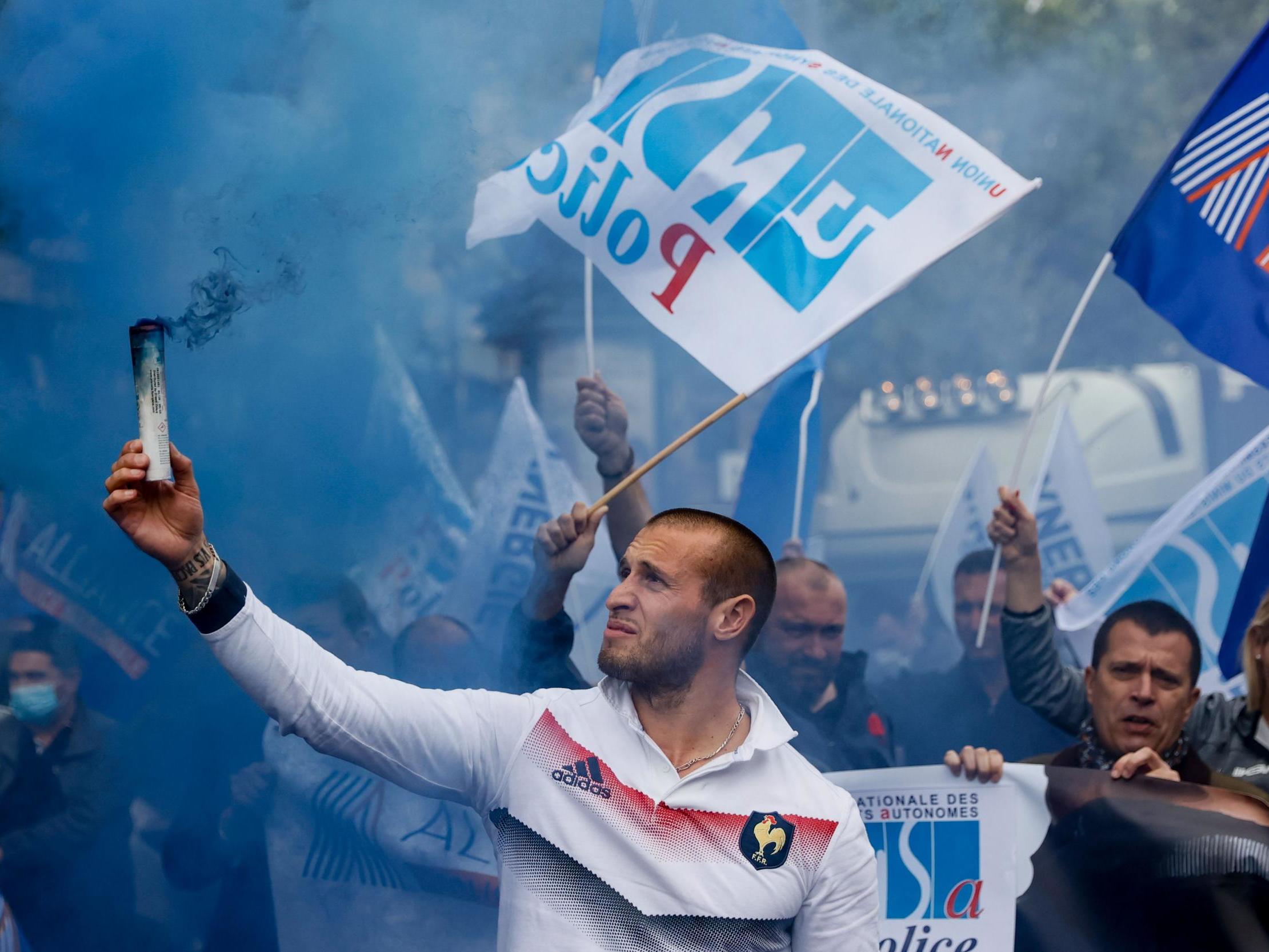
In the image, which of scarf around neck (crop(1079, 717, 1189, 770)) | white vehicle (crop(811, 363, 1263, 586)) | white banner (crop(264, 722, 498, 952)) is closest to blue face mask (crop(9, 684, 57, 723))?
white banner (crop(264, 722, 498, 952))

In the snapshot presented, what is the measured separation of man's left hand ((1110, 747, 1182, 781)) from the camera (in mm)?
3105

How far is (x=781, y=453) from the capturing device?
4.33 metres

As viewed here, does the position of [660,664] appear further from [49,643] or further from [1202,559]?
[1202,559]

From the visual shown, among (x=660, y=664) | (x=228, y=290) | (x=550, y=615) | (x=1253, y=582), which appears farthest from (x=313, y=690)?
(x=1253, y=582)

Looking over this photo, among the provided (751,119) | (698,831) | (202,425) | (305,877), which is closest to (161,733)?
(305,877)

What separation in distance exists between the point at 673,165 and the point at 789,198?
336 millimetres

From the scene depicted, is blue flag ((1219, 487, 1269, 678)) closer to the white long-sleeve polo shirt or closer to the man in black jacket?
the man in black jacket

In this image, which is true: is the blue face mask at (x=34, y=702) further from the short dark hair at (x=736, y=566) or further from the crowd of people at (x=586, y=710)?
the short dark hair at (x=736, y=566)

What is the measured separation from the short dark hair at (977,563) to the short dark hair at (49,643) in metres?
2.72

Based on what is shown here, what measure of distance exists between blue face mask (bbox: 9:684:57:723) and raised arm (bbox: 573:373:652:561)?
5.13ft

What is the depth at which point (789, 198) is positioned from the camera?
3492 mm

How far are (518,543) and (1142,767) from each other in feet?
6.18

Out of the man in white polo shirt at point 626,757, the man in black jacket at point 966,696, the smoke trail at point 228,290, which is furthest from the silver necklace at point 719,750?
the man in black jacket at point 966,696

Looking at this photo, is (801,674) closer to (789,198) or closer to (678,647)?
(789,198)
